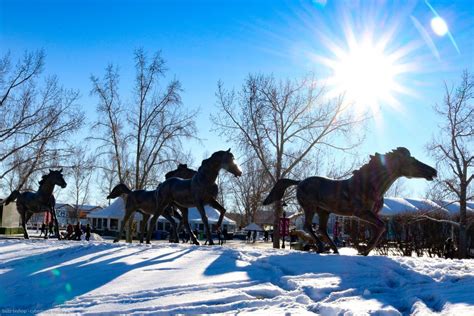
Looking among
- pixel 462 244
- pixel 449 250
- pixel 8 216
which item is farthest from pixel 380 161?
pixel 8 216

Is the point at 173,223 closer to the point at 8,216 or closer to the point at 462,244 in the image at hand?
the point at 462,244

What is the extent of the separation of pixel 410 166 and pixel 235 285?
14.9 ft

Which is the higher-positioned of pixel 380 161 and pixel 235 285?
pixel 380 161

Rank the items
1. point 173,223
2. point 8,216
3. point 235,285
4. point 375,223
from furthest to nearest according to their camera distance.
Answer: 1. point 8,216
2. point 173,223
3. point 375,223
4. point 235,285

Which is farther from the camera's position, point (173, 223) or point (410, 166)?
point (173, 223)

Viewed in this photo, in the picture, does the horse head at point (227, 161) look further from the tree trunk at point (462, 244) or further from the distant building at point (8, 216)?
the distant building at point (8, 216)

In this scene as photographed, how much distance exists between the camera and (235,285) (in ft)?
18.9

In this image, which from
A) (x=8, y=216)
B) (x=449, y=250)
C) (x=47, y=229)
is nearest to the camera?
(x=449, y=250)

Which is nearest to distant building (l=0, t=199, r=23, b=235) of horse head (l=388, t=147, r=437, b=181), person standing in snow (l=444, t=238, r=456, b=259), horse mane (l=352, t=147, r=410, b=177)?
person standing in snow (l=444, t=238, r=456, b=259)

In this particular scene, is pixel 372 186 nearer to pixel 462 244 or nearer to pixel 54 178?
pixel 54 178

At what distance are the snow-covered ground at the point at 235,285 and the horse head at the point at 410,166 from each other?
5.88 feet

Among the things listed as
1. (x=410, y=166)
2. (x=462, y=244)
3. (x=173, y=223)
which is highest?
(x=410, y=166)

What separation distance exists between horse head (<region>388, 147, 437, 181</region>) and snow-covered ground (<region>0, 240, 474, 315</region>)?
5.88 feet

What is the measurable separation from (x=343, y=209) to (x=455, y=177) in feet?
62.7
